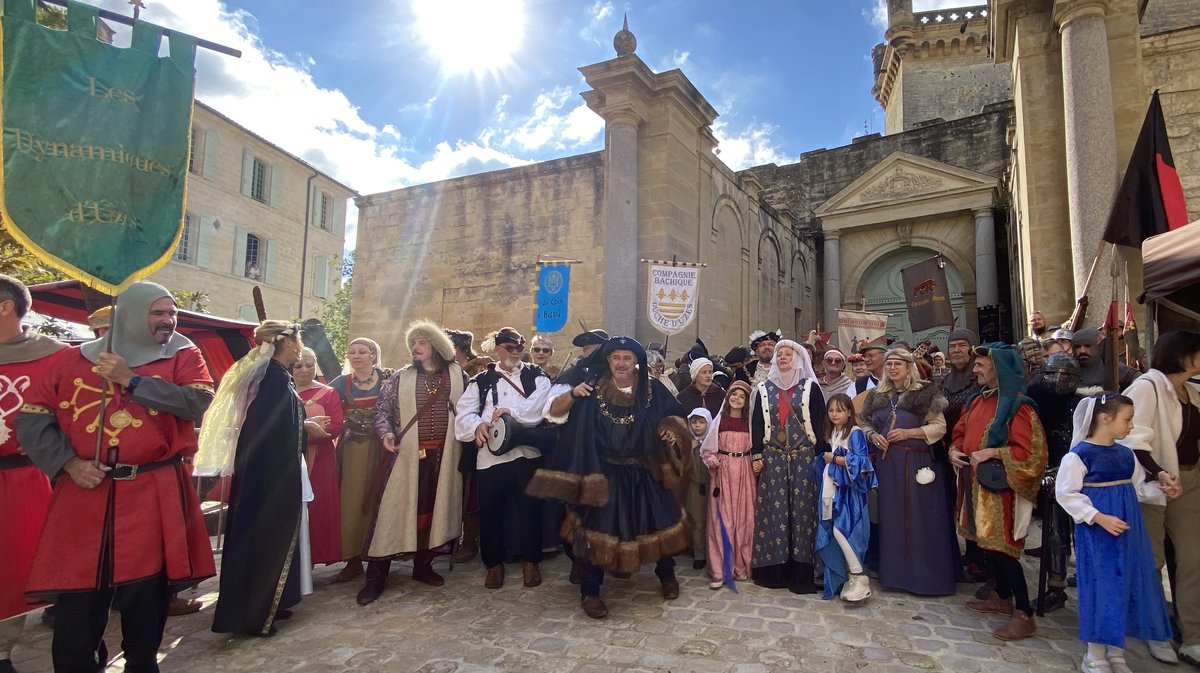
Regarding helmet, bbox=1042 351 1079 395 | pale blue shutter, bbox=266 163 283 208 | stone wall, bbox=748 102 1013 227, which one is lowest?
helmet, bbox=1042 351 1079 395

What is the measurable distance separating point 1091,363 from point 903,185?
46.2 feet

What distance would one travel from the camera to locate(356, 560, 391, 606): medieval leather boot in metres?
4.23

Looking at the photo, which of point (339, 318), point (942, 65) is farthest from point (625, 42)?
point (942, 65)

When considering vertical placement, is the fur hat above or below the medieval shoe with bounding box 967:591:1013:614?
above

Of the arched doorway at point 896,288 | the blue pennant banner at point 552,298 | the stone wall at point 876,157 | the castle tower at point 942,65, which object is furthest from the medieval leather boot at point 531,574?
the castle tower at point 942,65

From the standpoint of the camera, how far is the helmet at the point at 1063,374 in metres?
4.21

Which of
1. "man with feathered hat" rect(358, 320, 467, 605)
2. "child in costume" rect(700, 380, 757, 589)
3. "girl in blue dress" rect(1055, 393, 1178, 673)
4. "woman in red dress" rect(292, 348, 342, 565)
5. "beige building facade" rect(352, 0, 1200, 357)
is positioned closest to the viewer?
"girl in blue dress" rect(1055, 393, 1178, 673)

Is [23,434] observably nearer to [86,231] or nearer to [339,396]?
[86,231]

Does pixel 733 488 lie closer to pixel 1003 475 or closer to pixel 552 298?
pixel 1003 475

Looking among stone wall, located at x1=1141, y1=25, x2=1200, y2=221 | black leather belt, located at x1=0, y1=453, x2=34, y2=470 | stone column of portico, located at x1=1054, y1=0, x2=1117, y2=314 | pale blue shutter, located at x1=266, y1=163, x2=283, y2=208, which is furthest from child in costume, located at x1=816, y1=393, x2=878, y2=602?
pale blue shutter, located at x1=266, y1=163, x2=283, y2=208

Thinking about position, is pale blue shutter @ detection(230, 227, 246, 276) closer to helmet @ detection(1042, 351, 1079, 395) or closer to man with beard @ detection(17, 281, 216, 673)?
man with beard @ detection(17, 281, 216, 673)

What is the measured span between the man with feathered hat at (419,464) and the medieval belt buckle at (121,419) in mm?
1825

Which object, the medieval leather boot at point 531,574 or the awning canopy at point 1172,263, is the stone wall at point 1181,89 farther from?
the medieval leather boot at point 531,574

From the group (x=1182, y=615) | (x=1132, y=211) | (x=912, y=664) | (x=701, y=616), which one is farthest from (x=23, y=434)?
(x=1132, y=211)
